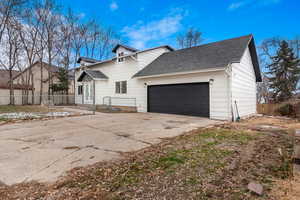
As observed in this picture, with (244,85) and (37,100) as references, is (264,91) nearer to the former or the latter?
(244,85)

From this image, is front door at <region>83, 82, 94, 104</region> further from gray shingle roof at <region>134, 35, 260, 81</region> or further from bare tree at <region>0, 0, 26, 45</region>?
bare tree at <region>0, 0, 26, 45</region>

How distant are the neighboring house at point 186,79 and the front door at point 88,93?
0.36 meters

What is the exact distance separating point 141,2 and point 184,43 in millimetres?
11041

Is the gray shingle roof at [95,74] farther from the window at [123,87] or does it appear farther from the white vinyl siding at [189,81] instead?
the window at [123,87]

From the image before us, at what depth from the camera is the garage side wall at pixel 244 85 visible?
9.31m

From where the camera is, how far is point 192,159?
131 inches

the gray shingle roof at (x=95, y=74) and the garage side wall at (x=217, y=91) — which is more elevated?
the gray shingle roof at (x=95, y=74)

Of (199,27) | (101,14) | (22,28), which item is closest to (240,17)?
(199,27)

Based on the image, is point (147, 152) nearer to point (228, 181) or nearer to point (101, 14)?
point (228, 181)

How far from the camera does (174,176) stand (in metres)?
2.64

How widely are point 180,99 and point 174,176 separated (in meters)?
8.39

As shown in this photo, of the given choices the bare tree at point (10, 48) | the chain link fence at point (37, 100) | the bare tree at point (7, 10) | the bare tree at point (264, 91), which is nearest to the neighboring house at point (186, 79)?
the chain link fence at point (37, 100)

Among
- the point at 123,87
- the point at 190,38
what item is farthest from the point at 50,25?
the point at 190,38

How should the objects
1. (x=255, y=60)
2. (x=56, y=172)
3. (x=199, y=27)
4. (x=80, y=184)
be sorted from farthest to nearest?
(x=199, y=27)
(x=255, y=60)
(x=56, y=172)
(x=80, y=184)
